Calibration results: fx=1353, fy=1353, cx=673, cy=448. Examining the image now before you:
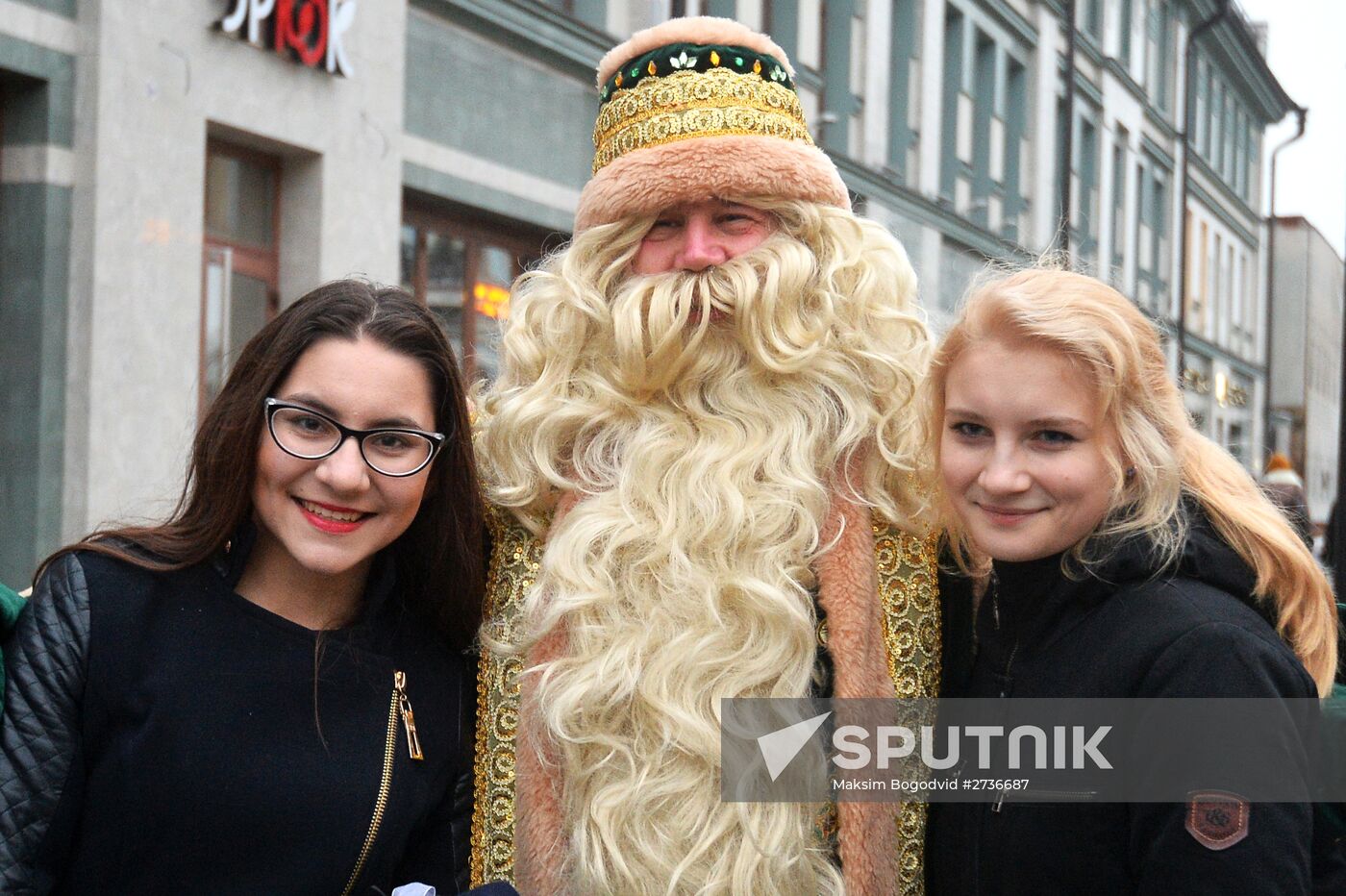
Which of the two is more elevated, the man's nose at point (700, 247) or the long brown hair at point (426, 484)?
the man's nose at point (700, 247)

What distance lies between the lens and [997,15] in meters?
19.2

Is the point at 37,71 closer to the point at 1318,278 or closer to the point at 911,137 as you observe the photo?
the point at 911,137

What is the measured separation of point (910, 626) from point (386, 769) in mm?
950

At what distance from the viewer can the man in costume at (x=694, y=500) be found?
2254 millimetres

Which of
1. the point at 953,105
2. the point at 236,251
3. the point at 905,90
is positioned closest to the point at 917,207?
the point at 905,90

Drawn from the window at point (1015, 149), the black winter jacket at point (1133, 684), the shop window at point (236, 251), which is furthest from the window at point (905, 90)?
the black winter jacket at point (1133, 684)

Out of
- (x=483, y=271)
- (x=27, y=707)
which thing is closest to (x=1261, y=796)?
(x=27, y=707)

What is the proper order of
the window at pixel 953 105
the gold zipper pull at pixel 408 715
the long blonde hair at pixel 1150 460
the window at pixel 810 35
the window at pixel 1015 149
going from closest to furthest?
the long blonde hair at pixel 1150 460 < the gold zipper pull at pixel 408 715 < the window at pixel 810 35 < the window at pixel 953 105 < the window at pixel 1015 149

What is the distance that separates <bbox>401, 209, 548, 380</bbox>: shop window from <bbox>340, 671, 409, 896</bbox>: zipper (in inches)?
254

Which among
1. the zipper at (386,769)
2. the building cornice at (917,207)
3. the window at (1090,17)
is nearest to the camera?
the zipper at (386,769)

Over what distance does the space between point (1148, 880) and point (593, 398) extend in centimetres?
130

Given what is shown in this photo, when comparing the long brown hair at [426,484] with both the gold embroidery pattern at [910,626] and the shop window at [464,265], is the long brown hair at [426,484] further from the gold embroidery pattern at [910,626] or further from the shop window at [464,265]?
the shop window at [464,265]

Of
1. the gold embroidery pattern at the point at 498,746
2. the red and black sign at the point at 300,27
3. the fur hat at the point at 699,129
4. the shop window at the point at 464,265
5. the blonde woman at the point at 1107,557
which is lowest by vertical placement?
the gold embroidery pattern at the point at 498,746

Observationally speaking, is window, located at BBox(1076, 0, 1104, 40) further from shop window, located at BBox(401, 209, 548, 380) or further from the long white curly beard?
the long white curly beard
